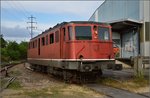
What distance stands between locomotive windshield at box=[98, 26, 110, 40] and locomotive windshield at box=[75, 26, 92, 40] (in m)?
0.54

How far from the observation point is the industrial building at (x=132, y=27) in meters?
33.8

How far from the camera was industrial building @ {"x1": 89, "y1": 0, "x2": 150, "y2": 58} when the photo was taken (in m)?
33.8

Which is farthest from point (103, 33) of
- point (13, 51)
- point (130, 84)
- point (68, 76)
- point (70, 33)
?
point (13, 51)

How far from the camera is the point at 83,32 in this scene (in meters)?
18.0

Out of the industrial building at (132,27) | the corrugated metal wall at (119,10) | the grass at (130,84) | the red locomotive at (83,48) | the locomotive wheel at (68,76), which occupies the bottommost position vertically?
the grass at (130,84)

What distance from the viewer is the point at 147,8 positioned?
34.8 metres

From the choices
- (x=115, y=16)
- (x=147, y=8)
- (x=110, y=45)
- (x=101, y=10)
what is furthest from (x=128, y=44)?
(x=110, y=45)

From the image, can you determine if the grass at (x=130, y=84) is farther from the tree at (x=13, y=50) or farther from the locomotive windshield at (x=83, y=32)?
the tree at (x=13, y=50)

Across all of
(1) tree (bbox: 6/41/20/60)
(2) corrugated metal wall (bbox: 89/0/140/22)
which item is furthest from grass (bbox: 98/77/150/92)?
(1) tree (bbox: 6/41/20/60)

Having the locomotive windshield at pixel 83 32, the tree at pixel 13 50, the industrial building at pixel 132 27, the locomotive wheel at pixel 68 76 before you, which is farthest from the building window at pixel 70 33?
the tree at pixel 13 50

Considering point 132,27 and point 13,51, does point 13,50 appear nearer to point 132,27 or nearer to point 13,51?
point 13,51

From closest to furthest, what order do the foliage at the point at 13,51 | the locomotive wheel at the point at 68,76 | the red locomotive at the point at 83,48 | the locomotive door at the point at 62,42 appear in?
the red locomotive at the point at 83,48, the locomotive door at the point at 62,42, the locomotive wheel at the point at 68,76, the foliage at the point at 13,51

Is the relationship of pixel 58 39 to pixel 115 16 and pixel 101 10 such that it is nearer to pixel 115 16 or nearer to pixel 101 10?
pixel 115 16

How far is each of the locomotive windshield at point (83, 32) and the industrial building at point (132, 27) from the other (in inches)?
561
